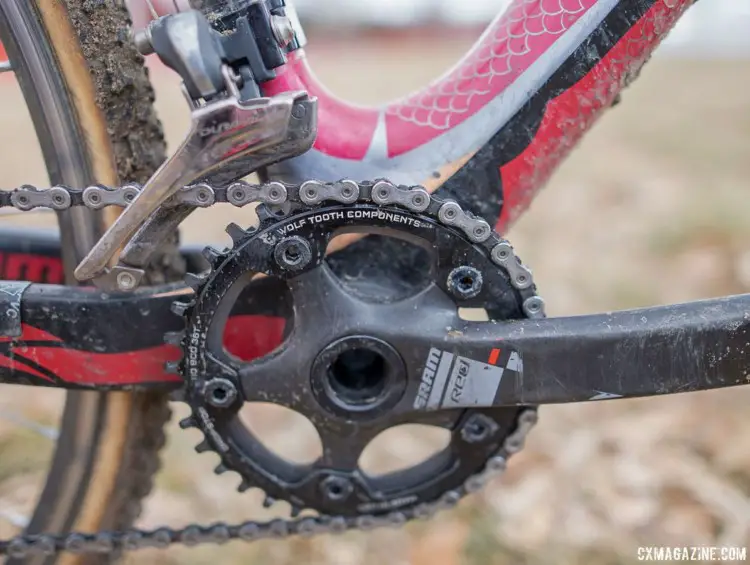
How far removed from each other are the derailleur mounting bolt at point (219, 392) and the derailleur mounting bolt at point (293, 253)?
177mm

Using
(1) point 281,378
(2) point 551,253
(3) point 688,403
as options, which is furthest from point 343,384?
(2) point 551,253

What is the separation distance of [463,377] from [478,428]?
10 centimetres

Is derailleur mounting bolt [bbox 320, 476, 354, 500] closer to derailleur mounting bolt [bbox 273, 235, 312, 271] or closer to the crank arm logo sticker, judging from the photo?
the crank arm logo sticker

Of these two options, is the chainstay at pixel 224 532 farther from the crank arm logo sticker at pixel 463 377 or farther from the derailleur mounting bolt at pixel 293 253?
the derailleur mounting bolt at pixel 293 253

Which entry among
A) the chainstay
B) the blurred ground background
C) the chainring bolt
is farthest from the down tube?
the blurred ground background

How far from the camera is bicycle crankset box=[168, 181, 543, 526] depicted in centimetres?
90

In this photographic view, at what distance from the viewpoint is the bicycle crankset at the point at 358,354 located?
0.90 metres

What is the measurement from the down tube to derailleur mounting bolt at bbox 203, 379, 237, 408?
288 mm

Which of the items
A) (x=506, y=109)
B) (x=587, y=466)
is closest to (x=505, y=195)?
(x=506, y=109)

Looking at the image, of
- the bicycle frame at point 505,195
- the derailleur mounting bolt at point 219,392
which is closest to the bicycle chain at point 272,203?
the bicycle frame at point 505,195

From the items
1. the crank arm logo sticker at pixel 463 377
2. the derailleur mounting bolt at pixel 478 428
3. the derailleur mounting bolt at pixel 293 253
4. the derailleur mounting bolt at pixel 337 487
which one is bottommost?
the derailleur mounting bolt at pixel 337 487

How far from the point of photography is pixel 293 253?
91cm

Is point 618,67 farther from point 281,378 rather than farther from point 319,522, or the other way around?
point 319,522

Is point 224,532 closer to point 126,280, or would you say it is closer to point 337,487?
point 337,487
